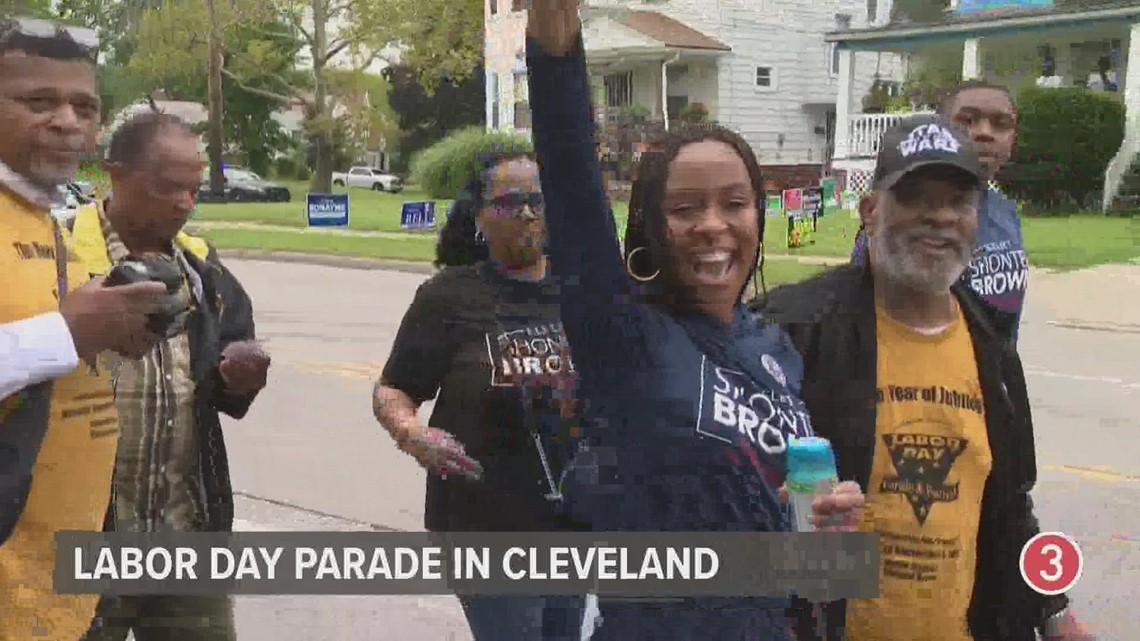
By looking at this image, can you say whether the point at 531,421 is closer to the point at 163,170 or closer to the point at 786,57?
the point at 163,170

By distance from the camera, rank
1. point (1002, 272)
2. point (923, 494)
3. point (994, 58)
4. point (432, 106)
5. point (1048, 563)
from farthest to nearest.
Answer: point (432, 106) < point (994, 58) < point (1002, 272) < point (1048, 563) < point (923, 494)

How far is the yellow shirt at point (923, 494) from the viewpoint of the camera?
236 centimetres

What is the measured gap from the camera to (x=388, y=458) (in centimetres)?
738

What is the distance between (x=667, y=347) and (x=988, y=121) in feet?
9.70

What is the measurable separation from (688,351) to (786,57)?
121 feet

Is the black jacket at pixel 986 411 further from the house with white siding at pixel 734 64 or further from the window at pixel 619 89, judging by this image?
the window at pixel 619 89

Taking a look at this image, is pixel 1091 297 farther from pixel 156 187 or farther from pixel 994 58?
pixel 994 58

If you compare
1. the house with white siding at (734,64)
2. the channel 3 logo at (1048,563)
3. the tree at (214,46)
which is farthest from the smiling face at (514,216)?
the house with white siding at (734,64)

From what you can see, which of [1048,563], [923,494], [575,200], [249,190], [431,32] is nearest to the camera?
[575,200]

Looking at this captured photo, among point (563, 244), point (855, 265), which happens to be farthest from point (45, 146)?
point (855, 265)

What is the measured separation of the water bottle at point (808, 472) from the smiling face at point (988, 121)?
9.31ft

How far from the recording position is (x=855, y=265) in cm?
271

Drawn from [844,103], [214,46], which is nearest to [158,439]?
[844,103]

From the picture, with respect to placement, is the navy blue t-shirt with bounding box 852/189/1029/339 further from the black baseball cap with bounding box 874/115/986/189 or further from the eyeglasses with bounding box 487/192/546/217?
the eyeglasses with bounding box 487/192/546/217
